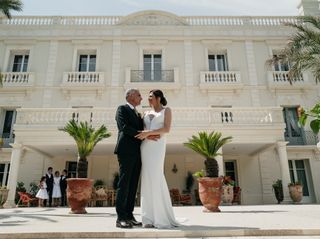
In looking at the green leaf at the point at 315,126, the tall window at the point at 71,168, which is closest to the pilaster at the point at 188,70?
the tall window at the point at 71,168

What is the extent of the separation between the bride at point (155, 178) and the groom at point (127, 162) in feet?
0.39

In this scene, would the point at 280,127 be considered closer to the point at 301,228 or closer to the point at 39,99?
the point at 301,228

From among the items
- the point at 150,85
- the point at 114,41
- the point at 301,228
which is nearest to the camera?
the point at 301,228

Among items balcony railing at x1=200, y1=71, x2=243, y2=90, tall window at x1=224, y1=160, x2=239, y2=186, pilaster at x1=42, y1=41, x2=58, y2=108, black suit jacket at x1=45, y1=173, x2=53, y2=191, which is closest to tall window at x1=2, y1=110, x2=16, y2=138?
pilaster at x1=42, y1=41, x2=58, y2=108

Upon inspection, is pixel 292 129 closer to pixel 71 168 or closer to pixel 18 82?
pixel 71 168

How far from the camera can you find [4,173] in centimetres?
1453

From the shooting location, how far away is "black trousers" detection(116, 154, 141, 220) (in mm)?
3703

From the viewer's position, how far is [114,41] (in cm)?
1681

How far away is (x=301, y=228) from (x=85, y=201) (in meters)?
5.19

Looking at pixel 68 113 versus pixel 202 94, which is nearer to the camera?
pixel 68 113

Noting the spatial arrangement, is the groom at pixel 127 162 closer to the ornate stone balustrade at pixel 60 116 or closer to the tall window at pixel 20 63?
the ornate stone balustrade at pixel 60 116

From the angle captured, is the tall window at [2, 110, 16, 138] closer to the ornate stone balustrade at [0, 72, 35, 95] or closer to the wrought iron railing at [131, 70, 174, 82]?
the ornate stone balustrade at [0, 72, 35, 95]

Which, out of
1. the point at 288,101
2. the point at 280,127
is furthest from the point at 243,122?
the point at 288,101

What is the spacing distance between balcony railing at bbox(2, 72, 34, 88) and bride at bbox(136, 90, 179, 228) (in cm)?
1382
